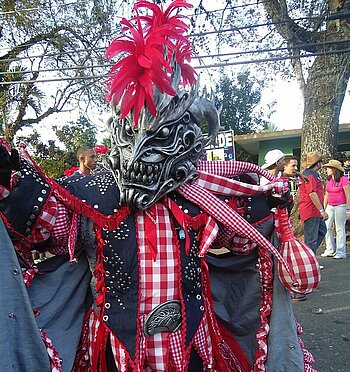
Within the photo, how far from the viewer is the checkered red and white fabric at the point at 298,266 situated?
1.61m

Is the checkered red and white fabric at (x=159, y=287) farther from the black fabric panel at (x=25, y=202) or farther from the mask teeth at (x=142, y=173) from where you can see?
the black fabric panel at (x=25, y=202)

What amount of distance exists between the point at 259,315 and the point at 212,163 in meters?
0.64

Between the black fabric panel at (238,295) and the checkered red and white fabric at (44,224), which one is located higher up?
the checkered red and white fabric at (44,224)

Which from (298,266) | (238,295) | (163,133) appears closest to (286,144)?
(238,295)

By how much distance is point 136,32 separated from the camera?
1.46 meters

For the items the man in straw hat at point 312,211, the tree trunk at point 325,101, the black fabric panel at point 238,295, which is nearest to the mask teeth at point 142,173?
the black fabric panel at point 238,295

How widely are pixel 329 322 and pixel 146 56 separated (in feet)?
9.61

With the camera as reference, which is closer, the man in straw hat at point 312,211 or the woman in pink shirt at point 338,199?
the man in straw hat at point 312,211

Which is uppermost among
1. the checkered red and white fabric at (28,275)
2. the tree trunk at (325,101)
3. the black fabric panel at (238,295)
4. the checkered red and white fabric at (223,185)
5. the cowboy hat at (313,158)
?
the tree trunk at (325,101)

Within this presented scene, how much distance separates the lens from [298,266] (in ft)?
5.29

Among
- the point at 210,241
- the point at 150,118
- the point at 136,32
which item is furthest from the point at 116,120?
the point at 210,241

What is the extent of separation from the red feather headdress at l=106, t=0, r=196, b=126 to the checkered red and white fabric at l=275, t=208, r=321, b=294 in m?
0.69

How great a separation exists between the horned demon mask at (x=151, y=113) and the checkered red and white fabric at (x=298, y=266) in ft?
1.47

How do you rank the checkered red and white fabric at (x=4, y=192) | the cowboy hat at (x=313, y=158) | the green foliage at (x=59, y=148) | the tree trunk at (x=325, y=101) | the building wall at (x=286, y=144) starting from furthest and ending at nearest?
the green foliage at (x=59, y=148) < the building wall at (x=286, y=144) < the tree trunk at (x=325, y=101) < the cowboy hat at (x=313, y=158) < the checkered red and white fabric at (x=4, y=192)
